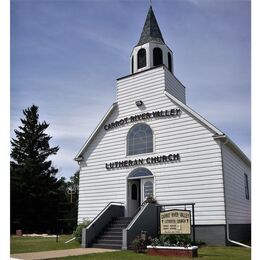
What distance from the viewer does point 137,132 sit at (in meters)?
13.8

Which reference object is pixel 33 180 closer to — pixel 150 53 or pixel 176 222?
pixel 150 53

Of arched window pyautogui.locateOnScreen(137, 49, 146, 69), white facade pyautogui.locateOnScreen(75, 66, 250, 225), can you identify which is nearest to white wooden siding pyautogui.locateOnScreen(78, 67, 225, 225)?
white facade pyautogui.locateOnScreen(75, 66, 250, 225)

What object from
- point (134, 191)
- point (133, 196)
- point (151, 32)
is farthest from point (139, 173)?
point (151, 32)

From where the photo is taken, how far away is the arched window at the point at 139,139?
13.4m

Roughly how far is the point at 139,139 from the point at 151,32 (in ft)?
16.2

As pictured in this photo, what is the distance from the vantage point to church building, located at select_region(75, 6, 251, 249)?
1141 cm

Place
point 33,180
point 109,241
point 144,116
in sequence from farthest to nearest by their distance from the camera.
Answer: point 33,180 → point 144,116 → point 109,241

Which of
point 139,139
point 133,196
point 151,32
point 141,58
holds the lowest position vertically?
point 133,196

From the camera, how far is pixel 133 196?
13828mm

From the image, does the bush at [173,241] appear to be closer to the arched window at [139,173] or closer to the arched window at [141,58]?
the arched window at [139,173]

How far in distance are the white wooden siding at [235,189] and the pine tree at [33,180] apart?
15.4m

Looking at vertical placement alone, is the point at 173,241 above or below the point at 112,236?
above
